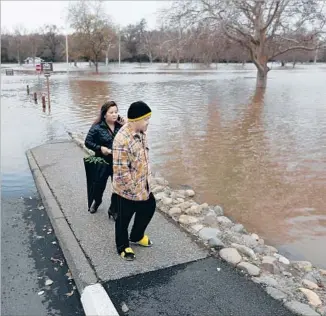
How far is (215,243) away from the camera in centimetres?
432

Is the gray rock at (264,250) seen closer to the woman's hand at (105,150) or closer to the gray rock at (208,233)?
the gray rock at (208,233)

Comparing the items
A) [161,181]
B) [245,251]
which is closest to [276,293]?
[245,251]

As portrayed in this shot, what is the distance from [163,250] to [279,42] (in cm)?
2477

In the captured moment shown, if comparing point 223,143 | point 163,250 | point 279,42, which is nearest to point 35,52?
point 279,42

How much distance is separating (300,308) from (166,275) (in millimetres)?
1238

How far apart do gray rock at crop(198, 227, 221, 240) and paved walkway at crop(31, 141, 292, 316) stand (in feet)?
0.57

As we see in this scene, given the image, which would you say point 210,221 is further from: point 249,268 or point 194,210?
point 249,268

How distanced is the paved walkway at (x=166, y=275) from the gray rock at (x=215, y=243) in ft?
0.53

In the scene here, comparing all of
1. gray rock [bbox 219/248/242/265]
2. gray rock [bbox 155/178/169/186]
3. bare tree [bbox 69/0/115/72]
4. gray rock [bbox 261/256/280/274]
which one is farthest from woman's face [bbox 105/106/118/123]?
bare tree [bbox 69/0/115/72]

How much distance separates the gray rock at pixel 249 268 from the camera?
377cm

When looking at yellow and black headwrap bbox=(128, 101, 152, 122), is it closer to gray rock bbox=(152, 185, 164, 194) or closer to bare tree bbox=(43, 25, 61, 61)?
gray rock bbox=(152, 185, 164, 194)

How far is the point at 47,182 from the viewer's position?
682 cm

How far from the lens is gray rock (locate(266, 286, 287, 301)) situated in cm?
337

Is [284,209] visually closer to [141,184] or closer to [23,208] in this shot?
[141,184]
